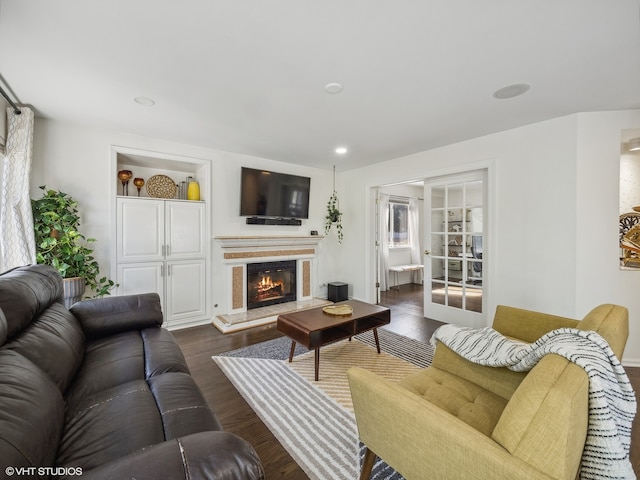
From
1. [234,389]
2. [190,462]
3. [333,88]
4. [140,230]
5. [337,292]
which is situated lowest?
[234,389]

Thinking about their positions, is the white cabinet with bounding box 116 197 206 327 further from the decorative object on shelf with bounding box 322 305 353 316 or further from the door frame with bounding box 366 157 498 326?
the door frame with bounding box 366 157 498 326

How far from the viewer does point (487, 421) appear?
4.00 ft

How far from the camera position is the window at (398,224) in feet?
20.8

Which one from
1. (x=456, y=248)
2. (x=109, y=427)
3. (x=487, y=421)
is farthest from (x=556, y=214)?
(x=109, y=427)

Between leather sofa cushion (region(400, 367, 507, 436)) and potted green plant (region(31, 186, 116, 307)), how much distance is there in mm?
3093

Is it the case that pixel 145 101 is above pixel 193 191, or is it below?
above

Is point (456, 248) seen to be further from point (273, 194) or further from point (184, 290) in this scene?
point (184, 290)

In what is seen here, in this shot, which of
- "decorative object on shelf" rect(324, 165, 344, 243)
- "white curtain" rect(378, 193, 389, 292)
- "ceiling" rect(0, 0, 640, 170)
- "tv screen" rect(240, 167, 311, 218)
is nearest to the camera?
"ceiling" rect(0, 0, 640, 170)

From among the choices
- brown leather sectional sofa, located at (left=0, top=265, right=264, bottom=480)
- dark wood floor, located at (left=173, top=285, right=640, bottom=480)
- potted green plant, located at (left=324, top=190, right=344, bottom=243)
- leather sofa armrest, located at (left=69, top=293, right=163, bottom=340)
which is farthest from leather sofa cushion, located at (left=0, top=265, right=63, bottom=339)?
potted green plant, located at (left=324, top=190, right=344, bottom=243)

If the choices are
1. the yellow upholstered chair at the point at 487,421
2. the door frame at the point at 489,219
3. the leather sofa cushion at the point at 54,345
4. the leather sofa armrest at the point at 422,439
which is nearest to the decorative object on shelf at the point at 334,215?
the door frame at the point at 489,219

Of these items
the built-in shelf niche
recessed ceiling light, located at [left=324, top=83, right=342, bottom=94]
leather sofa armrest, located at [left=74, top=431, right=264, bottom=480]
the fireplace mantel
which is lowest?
leather sofa armrest, located at [left=74, top=431, right=264, bottom=480]

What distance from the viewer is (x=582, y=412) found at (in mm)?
820

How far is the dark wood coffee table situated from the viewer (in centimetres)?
235

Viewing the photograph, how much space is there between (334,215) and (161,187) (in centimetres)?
274
